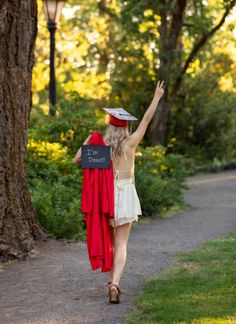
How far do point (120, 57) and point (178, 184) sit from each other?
1277 centimetres

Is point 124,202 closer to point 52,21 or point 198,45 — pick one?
point 52,21

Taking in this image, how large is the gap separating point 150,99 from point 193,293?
20893mm

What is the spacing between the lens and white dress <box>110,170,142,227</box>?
8.02 m

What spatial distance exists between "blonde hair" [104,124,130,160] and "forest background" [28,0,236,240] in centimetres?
426

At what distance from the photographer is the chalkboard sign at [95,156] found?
7945 millimetres

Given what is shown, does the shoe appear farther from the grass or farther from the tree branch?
the tree branch

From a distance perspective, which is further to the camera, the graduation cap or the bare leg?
the bare leg

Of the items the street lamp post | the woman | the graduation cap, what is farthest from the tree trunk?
the street lamp post

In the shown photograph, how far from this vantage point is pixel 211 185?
2453cm

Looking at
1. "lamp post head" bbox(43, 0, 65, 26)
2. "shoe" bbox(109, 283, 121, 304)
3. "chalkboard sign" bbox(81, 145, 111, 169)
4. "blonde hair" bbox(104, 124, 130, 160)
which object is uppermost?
"lamp post head" bbox(43, 0, 65, 26)

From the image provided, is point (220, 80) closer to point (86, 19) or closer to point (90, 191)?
point (86, 19)

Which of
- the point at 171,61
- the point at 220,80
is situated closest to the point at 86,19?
the point at 220,80

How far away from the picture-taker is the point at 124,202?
26.5ft

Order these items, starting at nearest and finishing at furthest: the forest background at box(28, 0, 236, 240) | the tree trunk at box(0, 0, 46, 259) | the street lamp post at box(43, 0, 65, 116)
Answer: the tree trunk at box(0, 0, 46, 259), the forest background at box(28, 0, 236, 240), the street lamp post at box(43, 0, 65, 116)
